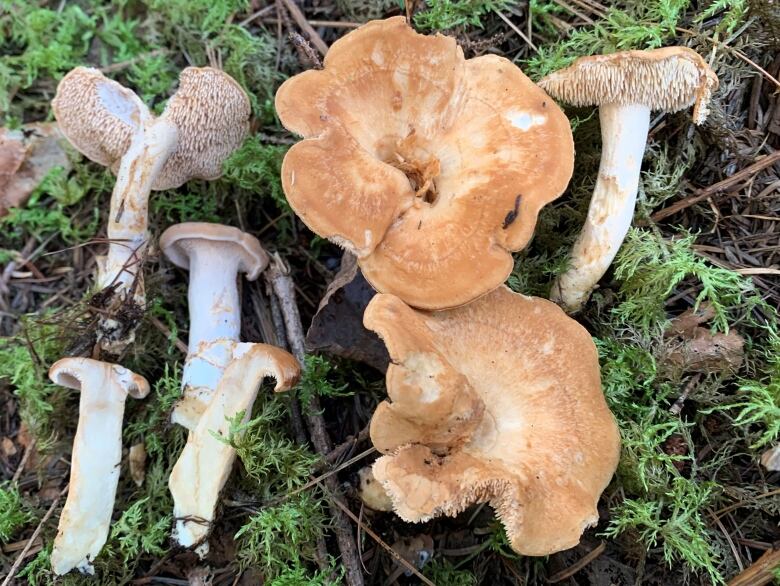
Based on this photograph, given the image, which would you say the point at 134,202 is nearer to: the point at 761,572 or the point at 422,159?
the point at 422,159

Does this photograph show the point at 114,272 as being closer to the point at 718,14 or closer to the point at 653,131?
the point at 653,131

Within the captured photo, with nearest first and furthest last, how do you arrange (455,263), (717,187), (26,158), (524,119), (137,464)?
(455,263) → (524,119) → (717,187) → (137,464) → (26,158)

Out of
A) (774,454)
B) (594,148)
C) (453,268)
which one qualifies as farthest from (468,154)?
(774,454)

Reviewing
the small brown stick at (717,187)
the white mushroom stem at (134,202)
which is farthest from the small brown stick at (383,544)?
the small brown stick at (717,187)

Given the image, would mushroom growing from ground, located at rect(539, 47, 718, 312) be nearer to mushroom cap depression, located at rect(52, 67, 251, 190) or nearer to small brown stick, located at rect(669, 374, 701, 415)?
small brown stick, located at rect(669, 374, 701, 415)

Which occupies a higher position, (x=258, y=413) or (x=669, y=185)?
(x=669, y=185)

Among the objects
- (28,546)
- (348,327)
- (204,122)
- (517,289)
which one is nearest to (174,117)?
(204,122)
